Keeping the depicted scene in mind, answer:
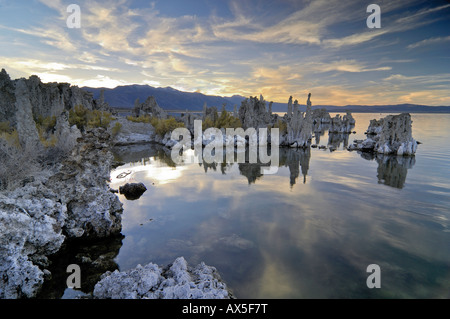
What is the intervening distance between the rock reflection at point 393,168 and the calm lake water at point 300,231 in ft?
1.39

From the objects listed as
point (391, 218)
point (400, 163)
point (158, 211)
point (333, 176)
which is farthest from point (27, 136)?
point (400, 163)

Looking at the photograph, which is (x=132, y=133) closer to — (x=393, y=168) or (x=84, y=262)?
(x=84, y=262)

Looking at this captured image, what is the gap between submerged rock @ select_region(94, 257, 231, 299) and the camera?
5.45m

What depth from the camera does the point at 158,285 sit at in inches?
233

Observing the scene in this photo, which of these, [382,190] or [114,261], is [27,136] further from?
[382,190]

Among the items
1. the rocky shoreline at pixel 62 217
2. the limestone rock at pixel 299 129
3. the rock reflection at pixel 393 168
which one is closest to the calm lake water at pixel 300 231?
the rock reflection at pixel 393 168

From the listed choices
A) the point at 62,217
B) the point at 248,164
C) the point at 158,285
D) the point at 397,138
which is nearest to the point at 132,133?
the point at 248,164

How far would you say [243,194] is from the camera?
17.2 metres

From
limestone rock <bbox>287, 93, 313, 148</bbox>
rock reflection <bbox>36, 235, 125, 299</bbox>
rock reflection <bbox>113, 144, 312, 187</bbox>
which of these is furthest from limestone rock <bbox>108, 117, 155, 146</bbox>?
rock reflection <bbox>36, 235, 125, 299</bbox>

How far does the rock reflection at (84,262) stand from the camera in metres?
6.88

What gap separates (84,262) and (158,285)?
4004mm

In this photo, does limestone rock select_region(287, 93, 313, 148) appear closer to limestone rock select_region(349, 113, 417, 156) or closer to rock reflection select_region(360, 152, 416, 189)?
limestone rock select_region(349, 113, 417, 156)

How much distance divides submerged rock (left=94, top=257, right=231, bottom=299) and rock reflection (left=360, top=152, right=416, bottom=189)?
20321 mm
